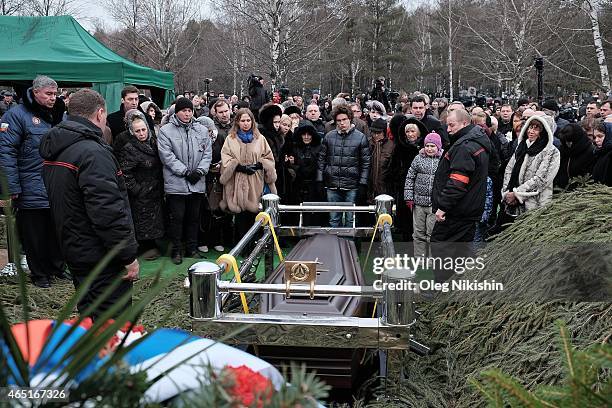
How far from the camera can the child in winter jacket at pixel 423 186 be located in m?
6.37

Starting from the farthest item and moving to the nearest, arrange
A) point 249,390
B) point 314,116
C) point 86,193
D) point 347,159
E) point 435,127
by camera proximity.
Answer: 1. point 314,116
2. point 435,127
3. point 347,159
4. point 86,193
5. point 249,390

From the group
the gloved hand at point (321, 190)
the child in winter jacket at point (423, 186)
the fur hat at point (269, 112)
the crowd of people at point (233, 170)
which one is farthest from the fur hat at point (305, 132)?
the child in winter jacket at point (423, 186)

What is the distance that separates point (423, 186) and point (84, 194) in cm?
378

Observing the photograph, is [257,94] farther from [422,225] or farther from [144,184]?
[422,225]

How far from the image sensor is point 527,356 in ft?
9.91

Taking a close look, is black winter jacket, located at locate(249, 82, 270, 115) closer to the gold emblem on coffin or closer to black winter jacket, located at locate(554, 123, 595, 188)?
black winter jacket, located at locate(554, 123, 595, 188)

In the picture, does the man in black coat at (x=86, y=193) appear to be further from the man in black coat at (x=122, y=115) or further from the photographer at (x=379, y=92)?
the photographer at (x=379, y=92)

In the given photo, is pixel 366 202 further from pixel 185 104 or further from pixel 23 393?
pixel 23 393

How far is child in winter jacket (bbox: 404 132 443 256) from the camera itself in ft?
20.9

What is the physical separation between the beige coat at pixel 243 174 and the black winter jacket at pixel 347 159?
749 millimetres

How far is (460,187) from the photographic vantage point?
5.14 meters

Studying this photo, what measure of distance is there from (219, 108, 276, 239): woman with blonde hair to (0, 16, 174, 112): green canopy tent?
8.78 feet

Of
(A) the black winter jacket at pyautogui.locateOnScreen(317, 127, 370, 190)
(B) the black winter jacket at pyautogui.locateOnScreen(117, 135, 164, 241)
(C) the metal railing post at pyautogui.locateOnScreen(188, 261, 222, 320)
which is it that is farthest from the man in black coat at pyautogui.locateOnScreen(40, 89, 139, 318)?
(A) the black winter jacket at pyautogui.locateOnScreen(317, 127, 370, 190)

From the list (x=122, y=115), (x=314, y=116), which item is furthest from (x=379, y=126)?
(x=122, y=115)
